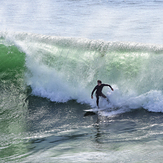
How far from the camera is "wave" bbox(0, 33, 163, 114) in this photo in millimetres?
10203

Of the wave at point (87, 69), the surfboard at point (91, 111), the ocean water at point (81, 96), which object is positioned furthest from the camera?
the wave at point (87, 69)

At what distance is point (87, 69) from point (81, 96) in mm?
1369

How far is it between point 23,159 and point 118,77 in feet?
20.6

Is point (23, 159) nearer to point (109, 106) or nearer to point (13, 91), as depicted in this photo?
point (109, 106)

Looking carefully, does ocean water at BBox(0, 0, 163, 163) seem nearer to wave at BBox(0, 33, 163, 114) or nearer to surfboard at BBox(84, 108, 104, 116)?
wave at BBox(0, 33, 163, 114)

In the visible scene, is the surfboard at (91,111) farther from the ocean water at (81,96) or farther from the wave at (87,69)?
the wave at (87,69)

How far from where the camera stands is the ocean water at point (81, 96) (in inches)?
249

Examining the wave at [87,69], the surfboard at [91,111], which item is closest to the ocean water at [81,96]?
the wave at [87,69]

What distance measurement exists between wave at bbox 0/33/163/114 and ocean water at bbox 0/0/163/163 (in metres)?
0.04

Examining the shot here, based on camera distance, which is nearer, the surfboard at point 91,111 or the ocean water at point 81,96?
the ocean water at point 81,96

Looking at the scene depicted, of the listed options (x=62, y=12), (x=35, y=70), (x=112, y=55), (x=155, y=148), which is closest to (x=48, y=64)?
(x=35, y=70)

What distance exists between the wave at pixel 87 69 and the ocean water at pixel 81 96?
0.04 metres

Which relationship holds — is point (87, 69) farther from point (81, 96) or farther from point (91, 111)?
point (91, 111)

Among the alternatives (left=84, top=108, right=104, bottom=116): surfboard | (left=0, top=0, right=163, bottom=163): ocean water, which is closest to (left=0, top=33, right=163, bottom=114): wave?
(left=0, top=0, right=163, bottom=163): ocean water
